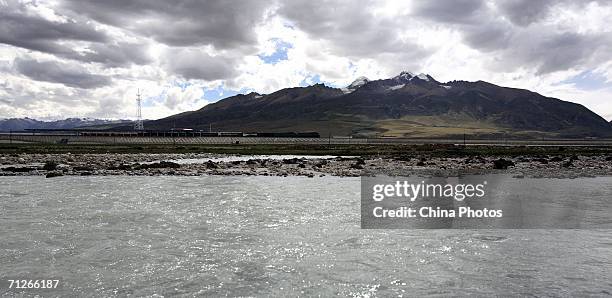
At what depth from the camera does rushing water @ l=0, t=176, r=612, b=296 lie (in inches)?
564

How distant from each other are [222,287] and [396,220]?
13567 mm

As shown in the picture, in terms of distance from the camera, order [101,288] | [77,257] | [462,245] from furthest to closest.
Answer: [462,245] → [77,257] → [101,288]

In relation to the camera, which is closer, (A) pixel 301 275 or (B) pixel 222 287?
(B) pixel 222 287

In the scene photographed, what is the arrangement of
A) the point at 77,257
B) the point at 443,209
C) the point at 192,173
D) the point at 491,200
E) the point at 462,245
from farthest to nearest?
the point at 192,173 → the point at 491,200 → the point at 443,209 → the point at 462,245 → the point at 77,257

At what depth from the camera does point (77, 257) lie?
1717 cm

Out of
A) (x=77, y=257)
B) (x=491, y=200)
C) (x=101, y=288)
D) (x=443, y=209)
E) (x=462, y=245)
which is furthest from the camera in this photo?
(x=491, y=200)

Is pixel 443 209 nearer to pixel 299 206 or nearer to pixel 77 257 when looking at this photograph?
pixel 299 206

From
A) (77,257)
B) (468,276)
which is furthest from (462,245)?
(77,257)

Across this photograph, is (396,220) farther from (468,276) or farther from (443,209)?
(468,276)

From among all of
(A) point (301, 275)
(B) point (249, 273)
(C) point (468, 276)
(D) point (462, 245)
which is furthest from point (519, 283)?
(B) point (249, 273)

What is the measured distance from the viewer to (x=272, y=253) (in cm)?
1814

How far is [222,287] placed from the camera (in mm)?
14141

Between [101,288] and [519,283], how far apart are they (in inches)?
527

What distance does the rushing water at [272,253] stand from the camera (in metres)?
14.3
